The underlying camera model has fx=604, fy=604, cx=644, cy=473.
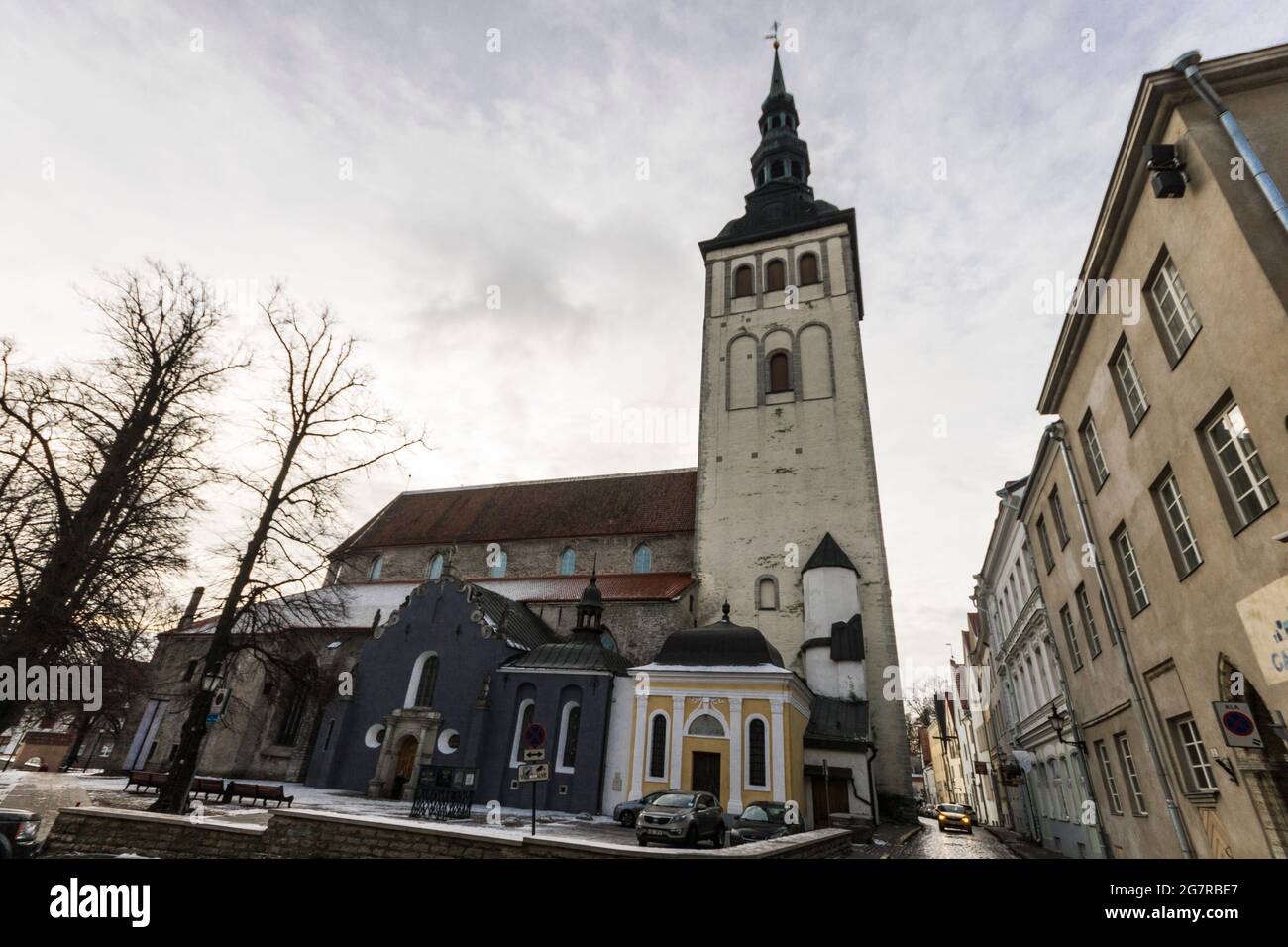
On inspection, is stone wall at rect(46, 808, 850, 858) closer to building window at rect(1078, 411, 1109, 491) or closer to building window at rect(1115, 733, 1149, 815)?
building window at rect(1115, 733, 1149, 815)

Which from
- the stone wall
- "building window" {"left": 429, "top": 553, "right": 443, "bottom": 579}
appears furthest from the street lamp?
"building window" {"left": 429, "top": 553, "right": 443, "bottom": 579}

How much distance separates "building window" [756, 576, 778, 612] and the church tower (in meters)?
0.04

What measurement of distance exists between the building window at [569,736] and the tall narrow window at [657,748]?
9.41ft

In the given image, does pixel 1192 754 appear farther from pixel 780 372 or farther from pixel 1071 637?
pixel 780 372

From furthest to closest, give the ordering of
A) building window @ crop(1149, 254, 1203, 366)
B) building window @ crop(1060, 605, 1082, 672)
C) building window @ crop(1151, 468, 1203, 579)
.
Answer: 1. building window @ crop(1060, 605, 1082, 672)
2. building window @ crop(1151, 468, 1203, 579)
3. building window @ crop(1149, 254, 1203, 366)

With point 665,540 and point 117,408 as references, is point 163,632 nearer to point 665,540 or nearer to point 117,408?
point 117,408

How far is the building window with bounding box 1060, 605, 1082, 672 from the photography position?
1508cm

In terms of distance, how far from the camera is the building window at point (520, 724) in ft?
71.1

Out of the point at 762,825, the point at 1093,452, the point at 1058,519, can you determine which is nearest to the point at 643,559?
the point at 762,825

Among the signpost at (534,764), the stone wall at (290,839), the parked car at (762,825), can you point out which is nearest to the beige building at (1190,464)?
the stone wall at (290,839)

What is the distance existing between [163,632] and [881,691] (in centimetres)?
3353

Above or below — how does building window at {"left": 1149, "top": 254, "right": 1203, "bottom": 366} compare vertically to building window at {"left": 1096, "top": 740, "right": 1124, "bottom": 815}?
above

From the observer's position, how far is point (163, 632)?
97.5ft
